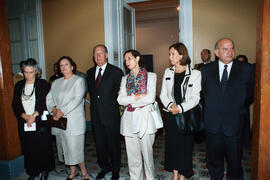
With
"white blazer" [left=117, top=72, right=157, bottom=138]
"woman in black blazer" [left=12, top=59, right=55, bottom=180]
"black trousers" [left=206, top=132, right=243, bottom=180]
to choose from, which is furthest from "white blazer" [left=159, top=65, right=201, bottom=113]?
"woman in black blazer" [left=12, top=59, right=55, bottom=180]

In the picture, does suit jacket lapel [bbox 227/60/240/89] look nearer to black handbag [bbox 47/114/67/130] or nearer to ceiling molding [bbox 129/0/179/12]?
black handbag [bbox 47/114/67/130]

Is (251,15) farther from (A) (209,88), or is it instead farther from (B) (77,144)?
(B) (77,144)

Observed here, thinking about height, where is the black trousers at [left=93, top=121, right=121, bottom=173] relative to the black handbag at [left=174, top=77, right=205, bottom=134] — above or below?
below

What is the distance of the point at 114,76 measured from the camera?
2.89m

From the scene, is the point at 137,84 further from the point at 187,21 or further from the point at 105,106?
the point at 187,21

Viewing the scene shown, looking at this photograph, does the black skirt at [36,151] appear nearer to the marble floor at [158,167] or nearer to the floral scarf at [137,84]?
the marble floor at [158,167]

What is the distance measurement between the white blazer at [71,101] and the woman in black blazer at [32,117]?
0.15 metres

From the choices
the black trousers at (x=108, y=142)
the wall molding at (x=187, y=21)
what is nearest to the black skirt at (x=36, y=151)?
the black trousers at (x=108, y=142)

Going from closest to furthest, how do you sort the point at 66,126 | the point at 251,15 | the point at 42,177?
1. the point at 66,126
2. the point at 42,177
3. the point at 251,15

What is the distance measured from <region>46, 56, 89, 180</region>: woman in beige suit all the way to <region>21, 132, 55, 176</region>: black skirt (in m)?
0.17

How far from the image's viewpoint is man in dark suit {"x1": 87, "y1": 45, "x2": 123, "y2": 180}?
9.37ft

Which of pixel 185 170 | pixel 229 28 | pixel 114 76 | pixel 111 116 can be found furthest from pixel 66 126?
pixel 229 28

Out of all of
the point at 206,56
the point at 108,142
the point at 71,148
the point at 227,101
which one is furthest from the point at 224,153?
the point at 206,56

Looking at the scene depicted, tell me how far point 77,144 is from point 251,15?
13.9 feet
